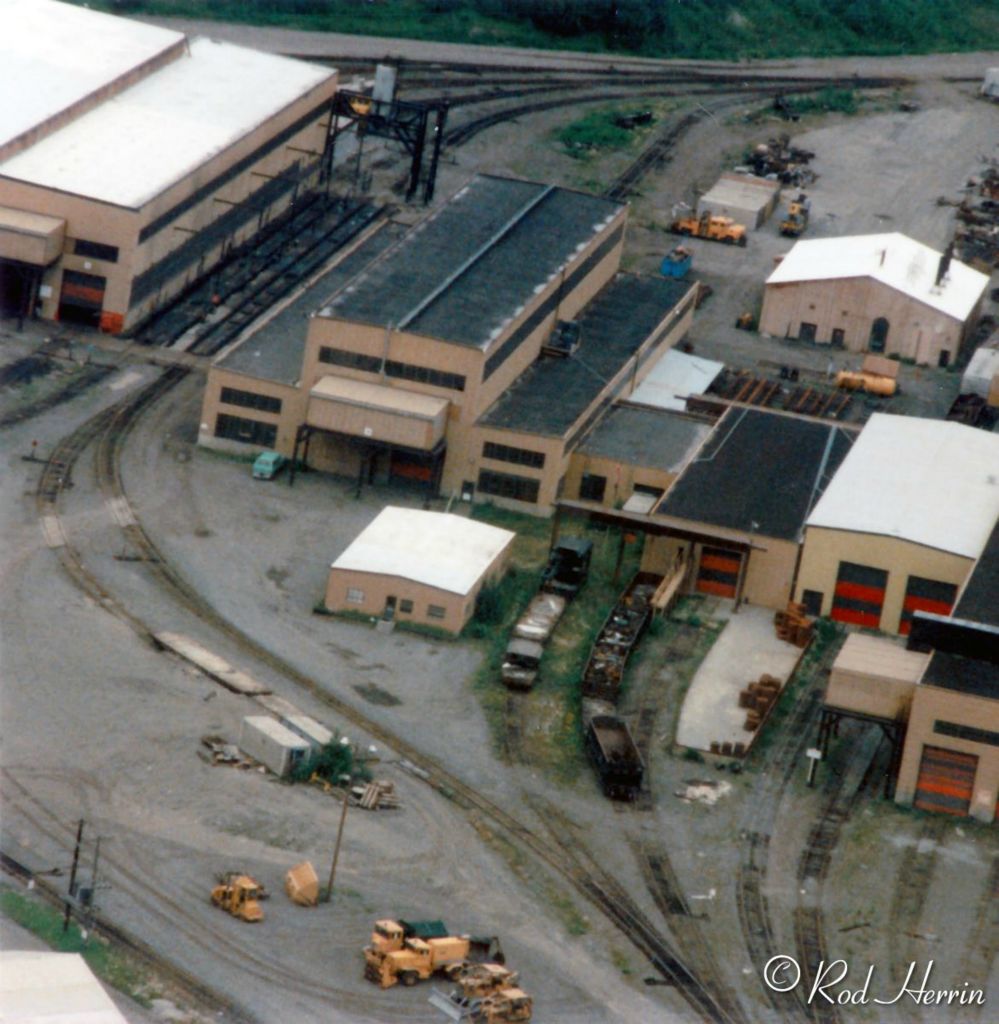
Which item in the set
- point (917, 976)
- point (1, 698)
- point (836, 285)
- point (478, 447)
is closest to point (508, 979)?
point (917, 976)

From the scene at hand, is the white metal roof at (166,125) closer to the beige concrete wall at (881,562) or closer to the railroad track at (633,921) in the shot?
the beige concrete wall at (881,562)

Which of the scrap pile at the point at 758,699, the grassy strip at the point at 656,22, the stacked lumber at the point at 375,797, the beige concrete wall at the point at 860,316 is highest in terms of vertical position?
the grassy strip at the point at 656,22

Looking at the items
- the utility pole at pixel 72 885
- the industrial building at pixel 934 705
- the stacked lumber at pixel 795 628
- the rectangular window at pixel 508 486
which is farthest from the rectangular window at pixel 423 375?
the utility pole at pixel 72 885

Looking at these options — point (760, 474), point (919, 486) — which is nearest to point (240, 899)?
point (760, 474)

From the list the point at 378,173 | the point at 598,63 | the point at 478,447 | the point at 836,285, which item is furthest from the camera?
the point at 598,63

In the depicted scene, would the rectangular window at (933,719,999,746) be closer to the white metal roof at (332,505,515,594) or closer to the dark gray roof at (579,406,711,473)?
the white metal roof at (332,505,515,594)

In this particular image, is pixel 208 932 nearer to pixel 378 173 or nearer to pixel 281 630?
pixel 281 630

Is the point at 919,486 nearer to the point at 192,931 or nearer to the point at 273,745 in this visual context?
the point at 273,745
